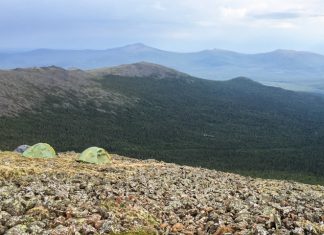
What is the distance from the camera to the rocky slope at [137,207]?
26.4 metres

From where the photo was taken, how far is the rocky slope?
86.6 ft

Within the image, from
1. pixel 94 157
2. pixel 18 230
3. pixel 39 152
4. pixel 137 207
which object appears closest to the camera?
pixel 18 230

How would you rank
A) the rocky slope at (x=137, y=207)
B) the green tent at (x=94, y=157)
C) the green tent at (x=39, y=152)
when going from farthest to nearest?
the green tent at (x=39, y=152) → the green tent at (x=94, y=157) → the rocky slope at (x=137, y=207)

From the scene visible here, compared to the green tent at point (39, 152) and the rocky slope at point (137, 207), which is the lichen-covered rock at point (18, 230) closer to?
the rocky slope at point (137, 207)

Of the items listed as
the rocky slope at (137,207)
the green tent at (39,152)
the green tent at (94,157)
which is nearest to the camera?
the rocky slope at (137,207)

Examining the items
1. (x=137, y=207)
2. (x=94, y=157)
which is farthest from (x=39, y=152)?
(x=137, y=207)

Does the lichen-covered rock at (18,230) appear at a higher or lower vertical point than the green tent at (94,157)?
higher

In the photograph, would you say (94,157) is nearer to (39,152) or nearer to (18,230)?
(39,152)

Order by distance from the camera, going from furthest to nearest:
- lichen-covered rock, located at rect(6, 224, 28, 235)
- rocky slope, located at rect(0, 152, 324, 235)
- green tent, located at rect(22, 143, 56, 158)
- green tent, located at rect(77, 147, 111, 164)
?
green tent, located at rect(22, 143, 56, 158), green tent, located at rect(77, 147, 111, 164), rocky slope, located at rect(0, 152, 324, 235), lichen-covered rock, located at rect(6, 224, 28, 235)

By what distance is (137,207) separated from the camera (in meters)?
31.3

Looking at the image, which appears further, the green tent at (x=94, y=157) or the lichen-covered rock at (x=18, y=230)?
the green tent at (x=94, y=157)

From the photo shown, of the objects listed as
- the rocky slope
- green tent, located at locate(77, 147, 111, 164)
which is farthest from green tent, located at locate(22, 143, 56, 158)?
the rocky slope

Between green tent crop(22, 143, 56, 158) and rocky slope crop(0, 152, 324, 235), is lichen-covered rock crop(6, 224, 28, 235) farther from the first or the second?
green tent crop(22, 143, 56, 158)

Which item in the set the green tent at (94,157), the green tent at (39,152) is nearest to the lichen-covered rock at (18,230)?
the green tent at (94,157)
